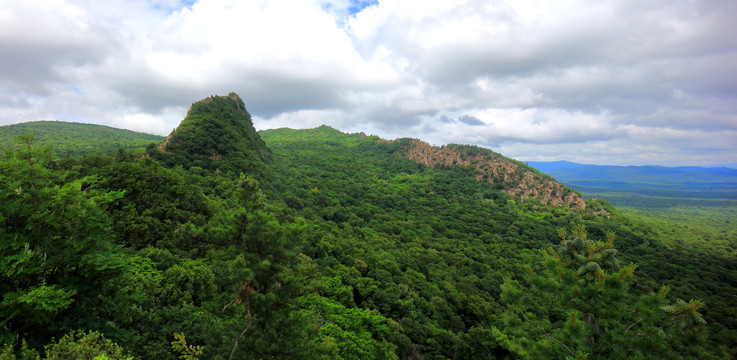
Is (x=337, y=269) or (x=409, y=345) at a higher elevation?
(x=337, y=269)

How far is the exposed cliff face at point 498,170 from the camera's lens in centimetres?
8488

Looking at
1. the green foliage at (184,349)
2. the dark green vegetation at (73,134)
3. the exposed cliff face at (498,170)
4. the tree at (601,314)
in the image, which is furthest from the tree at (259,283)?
the dark green vegetation at (73,134)

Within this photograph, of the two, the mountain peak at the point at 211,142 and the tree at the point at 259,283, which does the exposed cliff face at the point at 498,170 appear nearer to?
the mountain peak at the point at 211,142

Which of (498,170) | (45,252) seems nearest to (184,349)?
(45,252)

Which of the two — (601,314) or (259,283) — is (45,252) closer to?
(259,283)

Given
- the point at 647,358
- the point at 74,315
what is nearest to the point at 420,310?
the point at 647,358

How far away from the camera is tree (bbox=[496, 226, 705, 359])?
25.0 feet

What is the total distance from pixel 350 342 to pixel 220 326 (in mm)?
9441

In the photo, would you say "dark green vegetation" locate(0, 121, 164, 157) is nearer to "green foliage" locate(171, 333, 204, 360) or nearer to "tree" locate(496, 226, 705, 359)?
"green foliage" locate(171, 333, 204, 360)

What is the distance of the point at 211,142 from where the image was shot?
188 feet

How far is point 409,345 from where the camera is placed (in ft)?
76.2

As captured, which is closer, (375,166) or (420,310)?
(420,310)

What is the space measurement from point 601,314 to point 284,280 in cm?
1087

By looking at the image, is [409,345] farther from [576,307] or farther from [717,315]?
[717,315]
